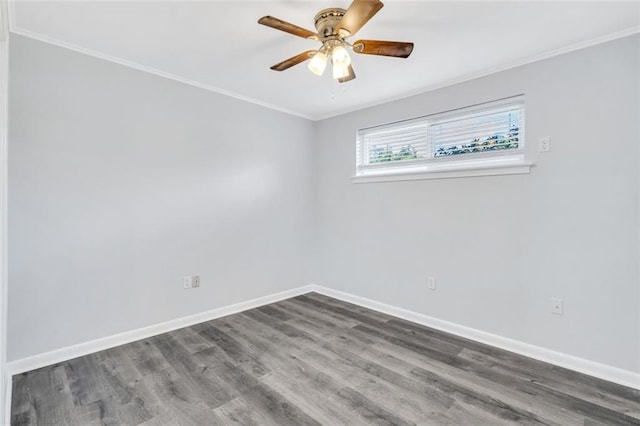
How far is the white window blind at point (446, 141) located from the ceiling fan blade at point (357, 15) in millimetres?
1677

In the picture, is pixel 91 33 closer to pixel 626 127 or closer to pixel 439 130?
pixel 439 130

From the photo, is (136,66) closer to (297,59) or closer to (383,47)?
(297,59)

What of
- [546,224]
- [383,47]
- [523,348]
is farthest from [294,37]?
[523,348]

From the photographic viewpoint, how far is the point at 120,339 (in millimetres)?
2588

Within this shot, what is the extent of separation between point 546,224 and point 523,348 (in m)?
1.03

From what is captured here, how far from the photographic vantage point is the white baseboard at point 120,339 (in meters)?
2.19

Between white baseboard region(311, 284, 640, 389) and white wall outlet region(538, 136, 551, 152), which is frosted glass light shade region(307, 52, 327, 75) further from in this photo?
white baseboard region(311, 284, 640, 389)

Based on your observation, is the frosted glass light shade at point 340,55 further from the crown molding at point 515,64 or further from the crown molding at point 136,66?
the crown molding at point 136,66

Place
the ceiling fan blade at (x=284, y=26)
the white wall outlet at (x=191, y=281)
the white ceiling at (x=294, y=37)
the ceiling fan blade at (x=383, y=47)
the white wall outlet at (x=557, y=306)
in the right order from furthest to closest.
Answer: the white wall outlet at (x=191, y=281) → the white wall outlet at (x=557, y=306) → the white ceiling at (x=294, y=37) → the ceiling fan blade at (x=383, y=47) → the ceiling fan blade at (x=284, y=26)

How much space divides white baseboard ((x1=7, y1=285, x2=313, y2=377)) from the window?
201 centimetres

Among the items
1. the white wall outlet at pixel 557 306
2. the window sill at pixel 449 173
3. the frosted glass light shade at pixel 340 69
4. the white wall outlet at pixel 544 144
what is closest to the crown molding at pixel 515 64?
the white wall outlet at pixel 544 144

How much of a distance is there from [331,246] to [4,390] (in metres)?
3.08

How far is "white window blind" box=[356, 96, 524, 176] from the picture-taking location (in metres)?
2.66

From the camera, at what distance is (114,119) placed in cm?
255
